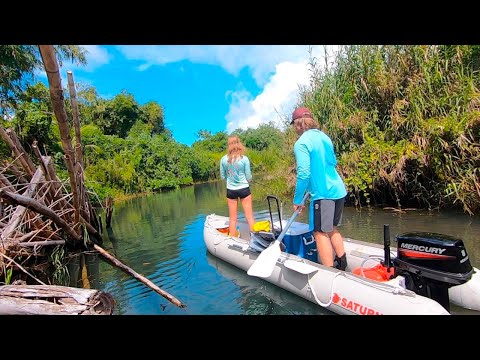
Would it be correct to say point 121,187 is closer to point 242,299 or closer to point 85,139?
point 85,139

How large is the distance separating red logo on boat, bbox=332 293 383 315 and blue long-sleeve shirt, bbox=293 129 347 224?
0.88m

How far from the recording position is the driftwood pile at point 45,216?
2416mm

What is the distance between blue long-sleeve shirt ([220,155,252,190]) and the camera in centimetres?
430

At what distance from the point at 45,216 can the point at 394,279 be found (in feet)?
16.1

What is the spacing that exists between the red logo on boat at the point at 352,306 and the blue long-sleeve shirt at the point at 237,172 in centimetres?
206

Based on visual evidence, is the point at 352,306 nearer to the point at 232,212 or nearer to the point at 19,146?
the point at 232,212

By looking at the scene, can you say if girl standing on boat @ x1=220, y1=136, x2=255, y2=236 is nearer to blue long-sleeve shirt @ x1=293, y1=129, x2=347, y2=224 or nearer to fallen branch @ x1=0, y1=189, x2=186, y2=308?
blue long-sleeve shirt @ x1=293, y1=129, x2=347, y2=224

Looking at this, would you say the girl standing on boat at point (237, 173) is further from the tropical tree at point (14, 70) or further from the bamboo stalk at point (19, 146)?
the tropical tree at point (14, 70)

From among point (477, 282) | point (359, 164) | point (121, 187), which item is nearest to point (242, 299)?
point (477, 282)

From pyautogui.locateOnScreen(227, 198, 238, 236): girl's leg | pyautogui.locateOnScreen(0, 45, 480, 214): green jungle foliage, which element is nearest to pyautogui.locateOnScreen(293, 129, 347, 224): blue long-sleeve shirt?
pyautogui.locateOnScreen(227, 198, 238, 236): girl's leg

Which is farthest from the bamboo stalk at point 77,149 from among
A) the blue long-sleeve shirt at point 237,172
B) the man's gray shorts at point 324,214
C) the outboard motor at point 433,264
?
the outboard motor at point 433,264

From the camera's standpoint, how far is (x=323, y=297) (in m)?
2.85
